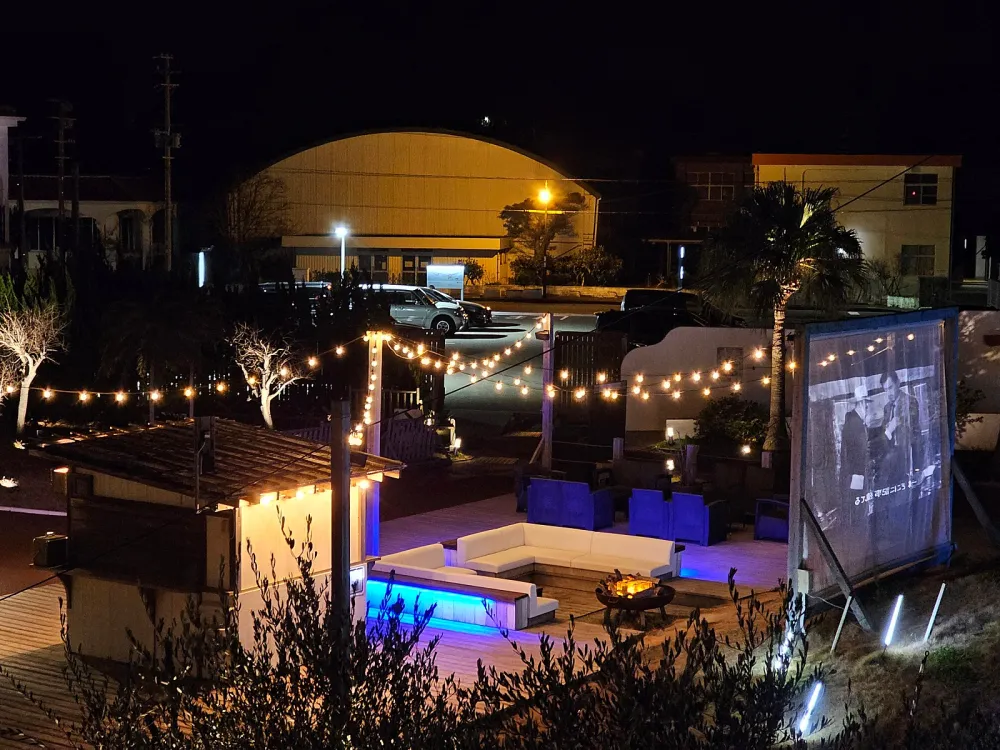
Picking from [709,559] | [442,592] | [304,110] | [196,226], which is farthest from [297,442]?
[304,110]

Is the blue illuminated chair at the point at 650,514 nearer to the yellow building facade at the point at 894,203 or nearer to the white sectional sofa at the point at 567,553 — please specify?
the white sectional sofa at the point at 567,553

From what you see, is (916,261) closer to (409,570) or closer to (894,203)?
(894,203)

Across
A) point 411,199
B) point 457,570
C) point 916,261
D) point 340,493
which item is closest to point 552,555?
point 457,570

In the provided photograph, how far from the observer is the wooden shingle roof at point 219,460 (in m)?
10.9

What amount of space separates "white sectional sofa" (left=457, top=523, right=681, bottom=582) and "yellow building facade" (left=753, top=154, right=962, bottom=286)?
3411 cm

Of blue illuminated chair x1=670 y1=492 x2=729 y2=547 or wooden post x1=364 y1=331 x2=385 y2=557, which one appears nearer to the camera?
wooden post x1=364 y1=331 x2=385 y2=557

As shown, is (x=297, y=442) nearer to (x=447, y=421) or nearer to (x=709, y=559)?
(x=709, y=559)

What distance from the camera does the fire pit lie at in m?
12.5

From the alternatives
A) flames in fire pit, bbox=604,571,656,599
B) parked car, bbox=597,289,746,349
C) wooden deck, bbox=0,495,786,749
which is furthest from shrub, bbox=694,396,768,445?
parked car, bbox=597,289,746,349

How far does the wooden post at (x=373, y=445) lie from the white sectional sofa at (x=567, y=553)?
5.30 ft

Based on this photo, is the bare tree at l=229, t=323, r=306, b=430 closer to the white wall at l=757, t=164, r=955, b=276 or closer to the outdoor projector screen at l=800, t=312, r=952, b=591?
the outdoor projector screen at l=800, t=312, r=952, b=591

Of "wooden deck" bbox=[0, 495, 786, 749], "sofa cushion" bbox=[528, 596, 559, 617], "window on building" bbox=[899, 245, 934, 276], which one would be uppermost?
"window on building" bbox=[899, 245, 934, 276]

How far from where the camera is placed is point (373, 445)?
52.0 ft

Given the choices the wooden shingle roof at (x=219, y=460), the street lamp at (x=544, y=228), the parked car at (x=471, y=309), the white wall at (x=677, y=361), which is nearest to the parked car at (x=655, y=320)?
the parked car at (x=471, y=309)
